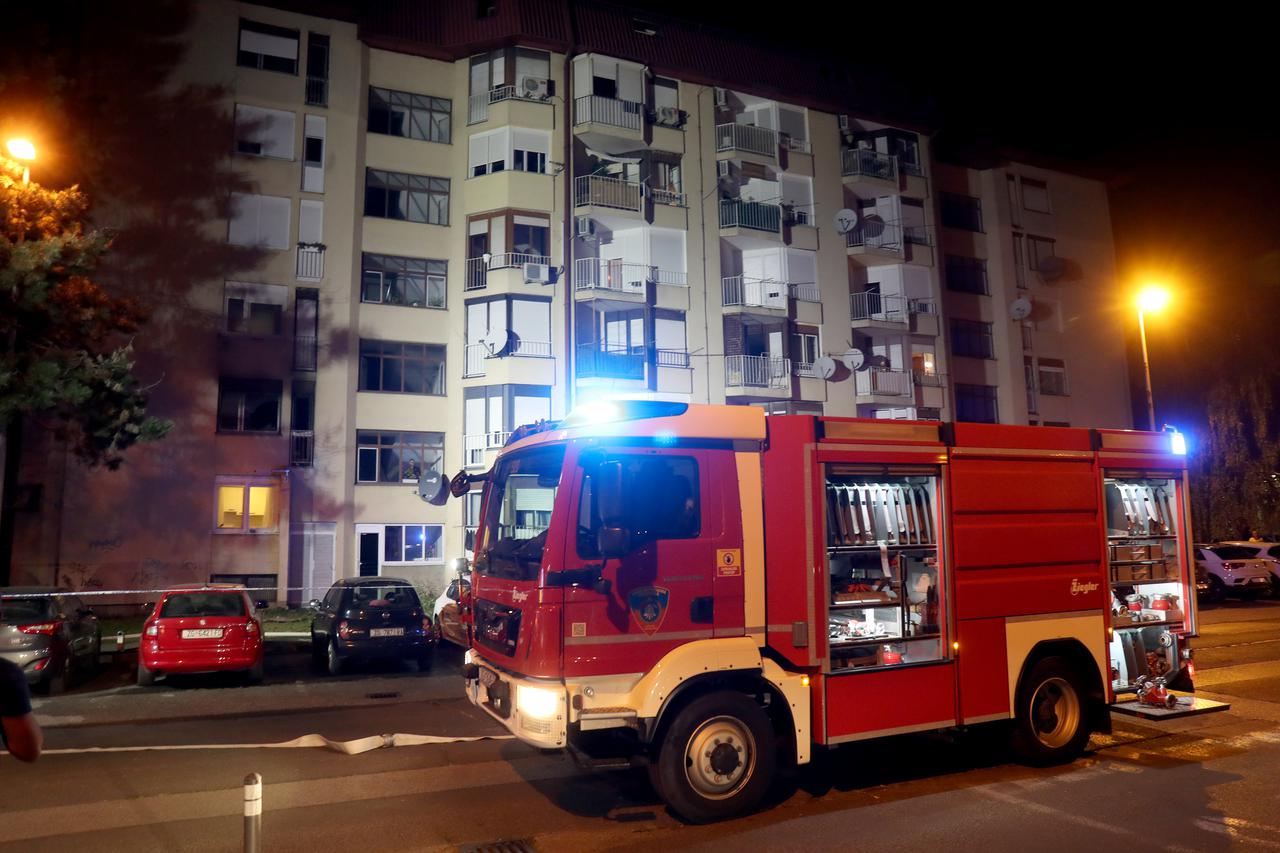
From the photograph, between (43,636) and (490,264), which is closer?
(43,636)

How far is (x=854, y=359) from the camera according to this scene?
105 ft

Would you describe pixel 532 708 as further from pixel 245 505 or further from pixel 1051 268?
pixel 1051 268

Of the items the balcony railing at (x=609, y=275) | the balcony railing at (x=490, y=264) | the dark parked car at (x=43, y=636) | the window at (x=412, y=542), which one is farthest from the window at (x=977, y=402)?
the dark parked car at (x=43, y=636)

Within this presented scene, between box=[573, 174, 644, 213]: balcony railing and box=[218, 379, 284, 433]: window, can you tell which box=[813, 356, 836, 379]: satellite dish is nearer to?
box=[573, 174, 644, 213]: balcony railing

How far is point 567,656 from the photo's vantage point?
5867 mm

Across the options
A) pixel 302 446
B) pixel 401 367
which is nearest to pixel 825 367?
pixel 401 367

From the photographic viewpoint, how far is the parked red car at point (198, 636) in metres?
11.9

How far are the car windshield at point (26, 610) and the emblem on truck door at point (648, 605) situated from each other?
32.7ft

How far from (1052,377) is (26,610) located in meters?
38.6

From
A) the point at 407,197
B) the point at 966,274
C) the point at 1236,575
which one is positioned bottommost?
the point at 1236,575

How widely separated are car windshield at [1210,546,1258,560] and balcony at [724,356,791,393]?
14.3 meters

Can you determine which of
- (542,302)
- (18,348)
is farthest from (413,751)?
(542,302)

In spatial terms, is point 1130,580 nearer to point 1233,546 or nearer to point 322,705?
point 322,705

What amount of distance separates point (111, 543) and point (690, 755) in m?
23.4
